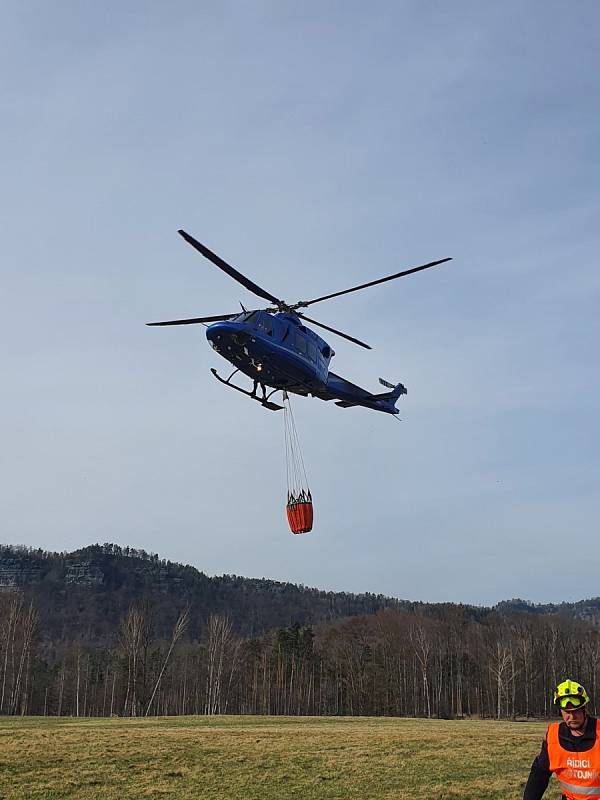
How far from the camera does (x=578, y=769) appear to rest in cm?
648

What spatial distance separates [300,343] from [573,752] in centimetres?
1848


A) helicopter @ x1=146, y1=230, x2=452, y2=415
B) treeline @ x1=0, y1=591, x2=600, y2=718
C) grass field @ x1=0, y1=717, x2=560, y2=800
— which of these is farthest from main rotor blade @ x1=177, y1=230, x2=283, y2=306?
treeline @ x1=0, y1=591, x2=600, y2=718

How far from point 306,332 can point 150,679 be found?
96575 mm

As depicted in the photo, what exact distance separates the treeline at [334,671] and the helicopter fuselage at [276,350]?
6237 cm

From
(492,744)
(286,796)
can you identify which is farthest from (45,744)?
(492,744)

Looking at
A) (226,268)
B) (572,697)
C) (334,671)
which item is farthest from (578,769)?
(334,671)

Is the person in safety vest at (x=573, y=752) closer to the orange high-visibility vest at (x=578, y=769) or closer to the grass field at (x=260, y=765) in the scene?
the orange high-visibility vest at (x=578, y=769)

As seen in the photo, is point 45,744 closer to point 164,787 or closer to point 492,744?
point 164,787

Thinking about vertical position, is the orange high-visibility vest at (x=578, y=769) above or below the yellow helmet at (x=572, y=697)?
below

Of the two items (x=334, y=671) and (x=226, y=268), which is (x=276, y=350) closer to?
(x=226, y=268)

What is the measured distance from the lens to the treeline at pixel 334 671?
298 feet

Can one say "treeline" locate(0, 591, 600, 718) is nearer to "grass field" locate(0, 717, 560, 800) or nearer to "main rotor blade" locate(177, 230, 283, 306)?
"grass field" locate(0, 717, 560, 800)

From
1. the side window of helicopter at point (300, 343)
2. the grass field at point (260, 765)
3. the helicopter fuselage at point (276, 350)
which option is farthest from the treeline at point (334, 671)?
the side window of helicopter at point (300, 343)

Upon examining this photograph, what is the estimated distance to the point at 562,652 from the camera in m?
106
